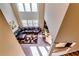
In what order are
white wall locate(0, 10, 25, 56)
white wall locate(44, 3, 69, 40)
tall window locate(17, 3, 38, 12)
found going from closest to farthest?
1. white wall locate(0, 10, 25, 56)
2. white wall locate(44, 3, 69, 40)
3. tall window locate(17, 3, 38, 12)

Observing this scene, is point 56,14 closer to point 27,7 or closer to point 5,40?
point 5,40

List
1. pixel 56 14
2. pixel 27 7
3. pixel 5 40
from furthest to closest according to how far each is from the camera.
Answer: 1. pixel 27 7
2. pixel 56 14
3. pixel 5 40

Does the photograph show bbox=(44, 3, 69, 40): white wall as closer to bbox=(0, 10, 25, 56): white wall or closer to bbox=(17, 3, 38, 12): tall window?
bbox=(0, 10, 25, 56): white wall

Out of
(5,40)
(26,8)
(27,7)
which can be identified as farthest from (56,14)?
(26,8)

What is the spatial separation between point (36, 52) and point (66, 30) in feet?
15.2

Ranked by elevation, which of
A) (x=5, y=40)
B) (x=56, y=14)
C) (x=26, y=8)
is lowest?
(x=26, y=8)

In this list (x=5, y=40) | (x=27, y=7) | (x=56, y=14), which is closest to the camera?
(x=5, y=40)

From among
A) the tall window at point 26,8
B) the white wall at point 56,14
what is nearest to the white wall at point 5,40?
the white wall at point 56,14

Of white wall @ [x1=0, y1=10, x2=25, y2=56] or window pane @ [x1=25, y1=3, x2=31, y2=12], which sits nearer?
white wall @ [x1=0, y1=10, x2=25, y2=56]

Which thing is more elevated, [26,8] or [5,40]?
[5,40]

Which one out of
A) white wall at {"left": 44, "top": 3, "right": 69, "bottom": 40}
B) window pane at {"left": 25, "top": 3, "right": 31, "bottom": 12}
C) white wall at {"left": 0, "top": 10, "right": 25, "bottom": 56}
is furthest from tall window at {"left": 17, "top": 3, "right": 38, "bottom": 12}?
white wall at {"left": 0, "top": 10, "right": 25, "bottom": 56}

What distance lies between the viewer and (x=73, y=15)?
7.34ft

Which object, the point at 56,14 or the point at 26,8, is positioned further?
the point at 26,8

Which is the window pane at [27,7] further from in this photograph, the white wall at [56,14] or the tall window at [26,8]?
the white wall at [56,14]
